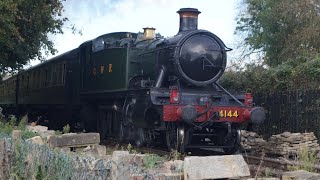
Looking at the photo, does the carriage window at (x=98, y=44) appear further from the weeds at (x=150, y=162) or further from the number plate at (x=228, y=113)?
the weeds at (x=150, y=162)

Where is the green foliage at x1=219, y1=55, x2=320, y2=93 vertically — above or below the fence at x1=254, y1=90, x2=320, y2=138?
above

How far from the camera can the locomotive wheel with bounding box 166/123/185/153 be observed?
10.5m

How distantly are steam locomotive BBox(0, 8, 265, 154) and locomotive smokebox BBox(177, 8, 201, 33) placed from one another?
1.0 inches

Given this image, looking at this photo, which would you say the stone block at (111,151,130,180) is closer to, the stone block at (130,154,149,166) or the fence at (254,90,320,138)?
the stone block at (130,154,149,166)

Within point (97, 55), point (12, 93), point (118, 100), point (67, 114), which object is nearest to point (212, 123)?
point (118, 100)

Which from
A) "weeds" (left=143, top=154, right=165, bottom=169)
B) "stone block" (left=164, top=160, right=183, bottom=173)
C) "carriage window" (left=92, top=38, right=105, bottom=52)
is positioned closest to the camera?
"stone block" (left=164, top=160, right=183, bottom=173)

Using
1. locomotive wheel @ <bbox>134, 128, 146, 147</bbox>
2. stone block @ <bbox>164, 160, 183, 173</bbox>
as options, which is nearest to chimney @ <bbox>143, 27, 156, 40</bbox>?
locomotive wheel @ <bbox>134, 128, 146, 147</bbox>

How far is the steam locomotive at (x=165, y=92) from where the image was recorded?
10.8m

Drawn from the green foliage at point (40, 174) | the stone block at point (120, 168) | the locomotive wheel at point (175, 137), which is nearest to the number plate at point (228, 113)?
the locomotive wheel at point (175, 137)

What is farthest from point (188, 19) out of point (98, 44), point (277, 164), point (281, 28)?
point (281, 28)

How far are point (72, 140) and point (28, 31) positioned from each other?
10.2 meters

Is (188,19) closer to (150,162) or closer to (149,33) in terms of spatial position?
(149,33)

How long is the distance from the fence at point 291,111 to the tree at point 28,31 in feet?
27.0

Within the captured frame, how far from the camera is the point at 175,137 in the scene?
10.7 m
